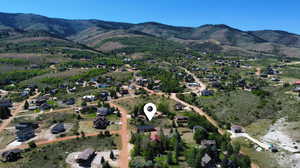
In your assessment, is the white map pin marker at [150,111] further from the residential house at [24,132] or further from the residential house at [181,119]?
the residential house at [24,132]

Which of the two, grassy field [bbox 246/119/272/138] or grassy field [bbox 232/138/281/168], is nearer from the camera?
grassy field [bbox 232/138/281/168]

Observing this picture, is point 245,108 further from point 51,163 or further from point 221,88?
point 51,163

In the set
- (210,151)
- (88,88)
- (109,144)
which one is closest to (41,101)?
(88,88)

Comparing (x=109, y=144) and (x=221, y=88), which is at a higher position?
(x=221, y=88)

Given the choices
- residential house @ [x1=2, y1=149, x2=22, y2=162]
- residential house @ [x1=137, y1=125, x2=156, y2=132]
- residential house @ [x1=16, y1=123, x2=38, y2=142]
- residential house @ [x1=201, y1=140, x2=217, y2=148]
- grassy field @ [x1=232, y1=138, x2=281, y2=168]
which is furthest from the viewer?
residential house @ [x1=137, y1=125, x2=156, y2=132]

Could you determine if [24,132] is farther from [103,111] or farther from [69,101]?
[69,101]

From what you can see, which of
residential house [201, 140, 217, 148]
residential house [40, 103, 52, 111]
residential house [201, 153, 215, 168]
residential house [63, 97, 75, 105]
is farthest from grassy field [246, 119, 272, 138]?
residential house [40, 103, 52, 111]

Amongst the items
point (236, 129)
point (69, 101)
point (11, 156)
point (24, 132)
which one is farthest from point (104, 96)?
point (236, 129)

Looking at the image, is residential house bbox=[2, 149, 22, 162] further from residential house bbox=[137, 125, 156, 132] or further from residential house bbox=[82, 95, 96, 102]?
residential house bbox=[82, 95, 96, 102]
